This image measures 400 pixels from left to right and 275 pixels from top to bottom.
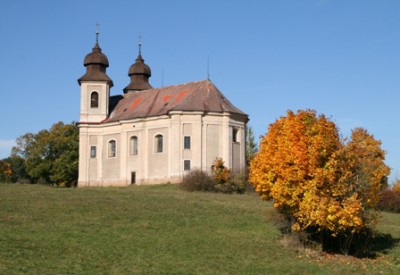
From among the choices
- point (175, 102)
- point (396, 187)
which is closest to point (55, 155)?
point (175, 102)

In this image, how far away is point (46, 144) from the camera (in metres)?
67.2

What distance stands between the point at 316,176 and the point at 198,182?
2295cm

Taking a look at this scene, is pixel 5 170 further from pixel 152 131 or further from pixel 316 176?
pixel 316 176

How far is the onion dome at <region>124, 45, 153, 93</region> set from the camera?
207 ft

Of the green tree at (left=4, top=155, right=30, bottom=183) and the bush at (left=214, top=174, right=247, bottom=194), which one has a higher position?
the green tree at (left=4, top=155, right=30, bottom=183)

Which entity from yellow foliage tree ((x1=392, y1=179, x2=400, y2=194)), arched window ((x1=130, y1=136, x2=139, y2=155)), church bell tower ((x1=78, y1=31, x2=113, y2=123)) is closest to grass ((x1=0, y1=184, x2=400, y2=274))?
yellow foliage tree ((x1=392, y1=179, x2=400, y2=194))

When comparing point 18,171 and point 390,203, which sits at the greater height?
point 18,171

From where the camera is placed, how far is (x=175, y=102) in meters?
52.9

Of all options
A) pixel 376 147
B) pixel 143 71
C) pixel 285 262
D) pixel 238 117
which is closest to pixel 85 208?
pixel 285 262

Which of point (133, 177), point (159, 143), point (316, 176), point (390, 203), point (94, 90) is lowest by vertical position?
point (390, 203)

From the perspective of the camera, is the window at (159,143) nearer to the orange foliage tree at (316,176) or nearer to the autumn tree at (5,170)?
the autumn tree at (5,170)

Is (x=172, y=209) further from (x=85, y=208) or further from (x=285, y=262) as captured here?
(x=285, y=262)

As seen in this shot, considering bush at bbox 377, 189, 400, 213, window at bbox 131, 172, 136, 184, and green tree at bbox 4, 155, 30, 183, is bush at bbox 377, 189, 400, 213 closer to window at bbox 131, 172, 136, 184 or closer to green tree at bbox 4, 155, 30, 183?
window at bbox 131, 172, 136, 184

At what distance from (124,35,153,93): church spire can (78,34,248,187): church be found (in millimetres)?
2634
